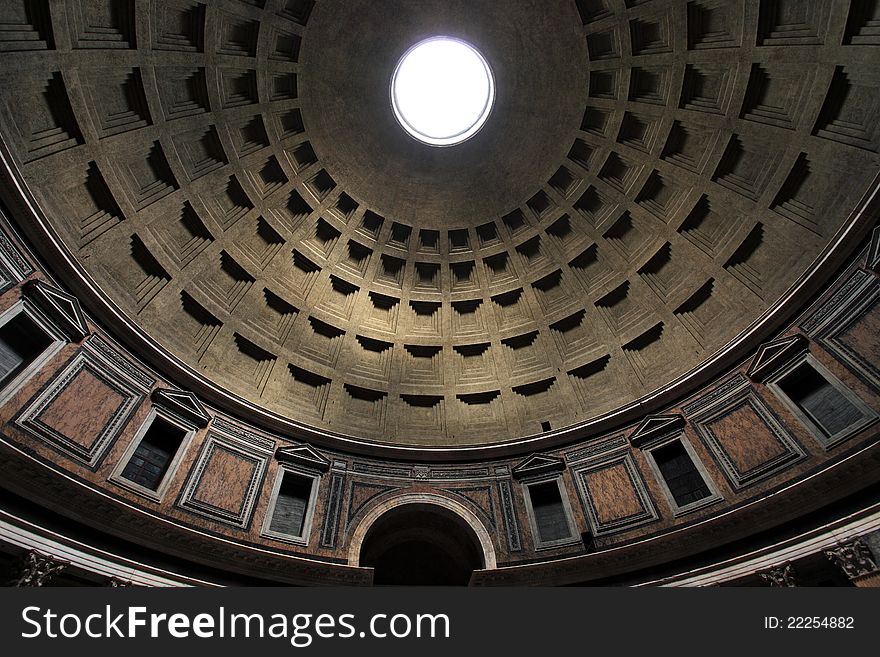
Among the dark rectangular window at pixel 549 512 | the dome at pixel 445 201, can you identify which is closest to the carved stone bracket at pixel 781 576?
the dome at pixel 445 201

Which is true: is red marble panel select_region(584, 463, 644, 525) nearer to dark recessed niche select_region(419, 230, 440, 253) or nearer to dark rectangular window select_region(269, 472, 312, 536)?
dark rectangular window select_region(269, 472, 312, 536)

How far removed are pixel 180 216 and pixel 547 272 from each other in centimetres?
1652

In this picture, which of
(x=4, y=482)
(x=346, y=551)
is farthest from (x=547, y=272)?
(x=4, y=482)

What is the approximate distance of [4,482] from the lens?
11.3 m

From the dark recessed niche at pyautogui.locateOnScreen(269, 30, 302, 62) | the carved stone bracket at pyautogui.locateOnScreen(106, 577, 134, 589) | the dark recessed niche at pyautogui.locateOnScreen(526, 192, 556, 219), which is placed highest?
the dark recessed niche at pyautogui.locateOnScreen(269, 30, 302, 62)

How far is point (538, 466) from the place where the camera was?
62.1ft

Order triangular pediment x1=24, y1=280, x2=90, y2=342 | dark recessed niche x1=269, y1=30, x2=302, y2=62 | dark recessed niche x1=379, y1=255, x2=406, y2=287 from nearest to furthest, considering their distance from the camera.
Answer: triangular pediment x1=24, y1=280, x2=90, y2=342 < dark recessed niche x1=269, y1=30, x2=302, y2=62 < dark recessed niche x1=379, y1=255, x2=406, y2=287

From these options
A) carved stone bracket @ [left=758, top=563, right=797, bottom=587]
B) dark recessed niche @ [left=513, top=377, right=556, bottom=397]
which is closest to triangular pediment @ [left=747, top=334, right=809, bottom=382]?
carved stone bracket @ [left=758, top=563, right=797, bottom=587]

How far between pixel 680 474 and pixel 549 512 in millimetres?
4827

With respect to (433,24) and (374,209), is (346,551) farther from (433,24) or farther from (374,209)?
(433,24)

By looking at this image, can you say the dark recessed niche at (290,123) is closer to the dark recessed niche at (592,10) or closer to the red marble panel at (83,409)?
the dark recessed niche at (592,10)

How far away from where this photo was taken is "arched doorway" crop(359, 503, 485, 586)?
18906mm

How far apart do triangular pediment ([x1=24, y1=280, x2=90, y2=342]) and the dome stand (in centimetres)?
80

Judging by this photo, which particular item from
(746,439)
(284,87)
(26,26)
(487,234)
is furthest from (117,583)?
(487,234)
